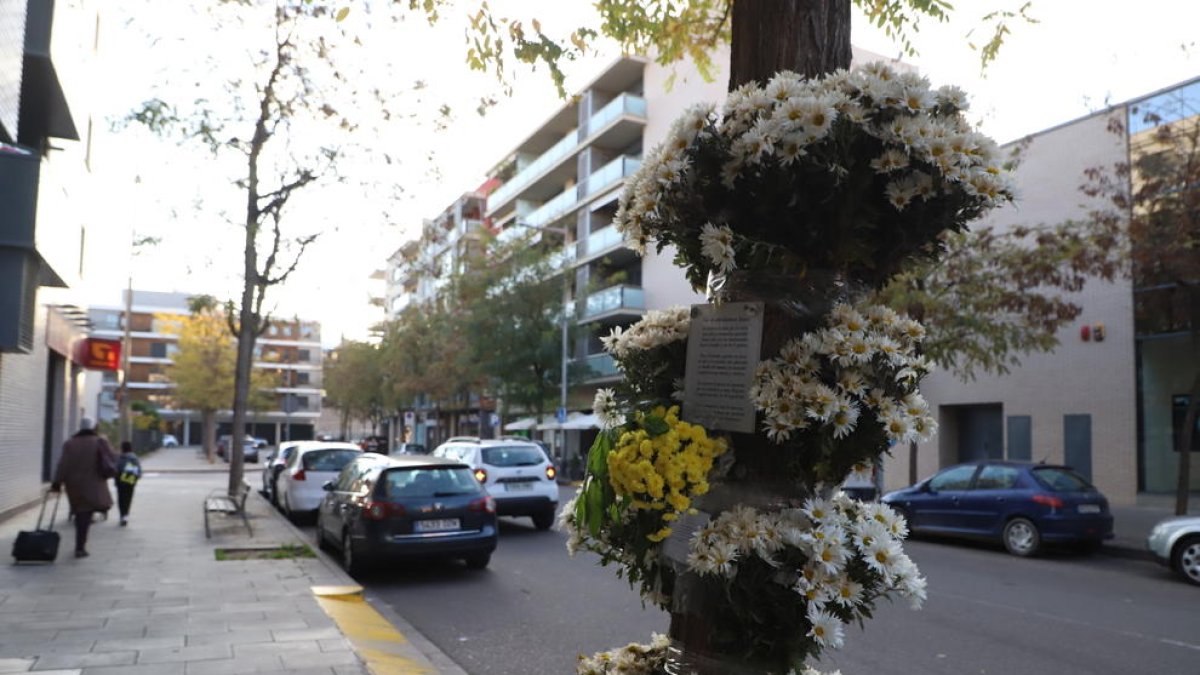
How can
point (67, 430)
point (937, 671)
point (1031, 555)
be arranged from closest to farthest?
point (937, 671) < point (1031, 555) < point (67, 430)

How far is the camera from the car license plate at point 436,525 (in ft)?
34.9

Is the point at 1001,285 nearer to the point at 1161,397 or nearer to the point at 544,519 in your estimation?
the point at 1161,397

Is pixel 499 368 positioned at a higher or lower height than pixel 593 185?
lower

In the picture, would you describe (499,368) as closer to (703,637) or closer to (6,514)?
(6,514)

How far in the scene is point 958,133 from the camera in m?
2.50

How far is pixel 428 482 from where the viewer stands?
11.1 meters

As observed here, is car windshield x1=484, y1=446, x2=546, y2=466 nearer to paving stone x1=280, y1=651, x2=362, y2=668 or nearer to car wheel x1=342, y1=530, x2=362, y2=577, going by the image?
car wheel x1=342, y1=530, x2=362, y2=577

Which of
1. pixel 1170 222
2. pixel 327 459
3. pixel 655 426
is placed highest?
pixel 1170 222

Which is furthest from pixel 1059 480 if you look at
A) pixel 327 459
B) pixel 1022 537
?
pixel 327 459

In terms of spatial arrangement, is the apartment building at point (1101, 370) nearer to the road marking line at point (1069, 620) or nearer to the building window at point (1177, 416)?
the building window at point (1177, 416)

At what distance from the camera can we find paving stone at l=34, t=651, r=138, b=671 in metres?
5.93

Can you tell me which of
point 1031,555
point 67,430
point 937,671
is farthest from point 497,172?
point 937,671

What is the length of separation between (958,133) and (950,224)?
0.86 ft

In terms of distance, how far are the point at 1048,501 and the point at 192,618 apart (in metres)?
11.1
